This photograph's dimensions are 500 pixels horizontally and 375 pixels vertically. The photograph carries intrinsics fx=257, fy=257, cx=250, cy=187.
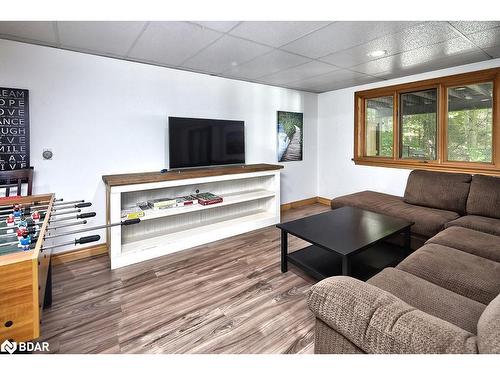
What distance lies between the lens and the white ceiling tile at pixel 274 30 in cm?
208

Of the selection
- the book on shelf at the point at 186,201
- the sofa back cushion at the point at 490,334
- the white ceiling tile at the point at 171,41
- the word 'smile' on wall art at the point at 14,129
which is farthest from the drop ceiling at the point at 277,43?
the sofa back cushion at the point at 490,334

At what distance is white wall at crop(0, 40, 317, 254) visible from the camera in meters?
2.48

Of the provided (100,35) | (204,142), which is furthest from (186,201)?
(100,35)

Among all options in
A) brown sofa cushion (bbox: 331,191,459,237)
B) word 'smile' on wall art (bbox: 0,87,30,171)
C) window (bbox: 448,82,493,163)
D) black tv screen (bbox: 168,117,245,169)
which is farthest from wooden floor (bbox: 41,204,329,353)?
window (bbox: 448,82,493,163)

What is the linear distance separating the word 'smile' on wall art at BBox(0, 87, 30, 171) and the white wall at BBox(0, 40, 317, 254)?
6 centimetres

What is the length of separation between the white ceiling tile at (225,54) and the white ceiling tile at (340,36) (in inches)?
13.9

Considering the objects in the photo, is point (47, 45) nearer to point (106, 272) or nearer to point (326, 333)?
point (106, 272)

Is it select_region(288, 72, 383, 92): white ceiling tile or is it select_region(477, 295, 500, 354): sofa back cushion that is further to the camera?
select_region(288, 72, 383, 92): white ceiling tile

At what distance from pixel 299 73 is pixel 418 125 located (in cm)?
193

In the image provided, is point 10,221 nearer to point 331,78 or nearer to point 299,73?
point 299,73

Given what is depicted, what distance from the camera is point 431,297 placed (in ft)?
4.25

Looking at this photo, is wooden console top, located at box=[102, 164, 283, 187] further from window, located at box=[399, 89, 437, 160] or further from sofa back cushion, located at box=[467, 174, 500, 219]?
sofa back cushion, located at box=[467, 174, 500, 219]

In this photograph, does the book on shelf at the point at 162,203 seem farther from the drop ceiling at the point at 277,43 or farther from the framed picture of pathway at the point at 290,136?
the framed picture of pathway at the point at 290,136

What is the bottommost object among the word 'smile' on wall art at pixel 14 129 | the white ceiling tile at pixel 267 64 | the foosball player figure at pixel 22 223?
the foosball player figure at pixel 22 223
